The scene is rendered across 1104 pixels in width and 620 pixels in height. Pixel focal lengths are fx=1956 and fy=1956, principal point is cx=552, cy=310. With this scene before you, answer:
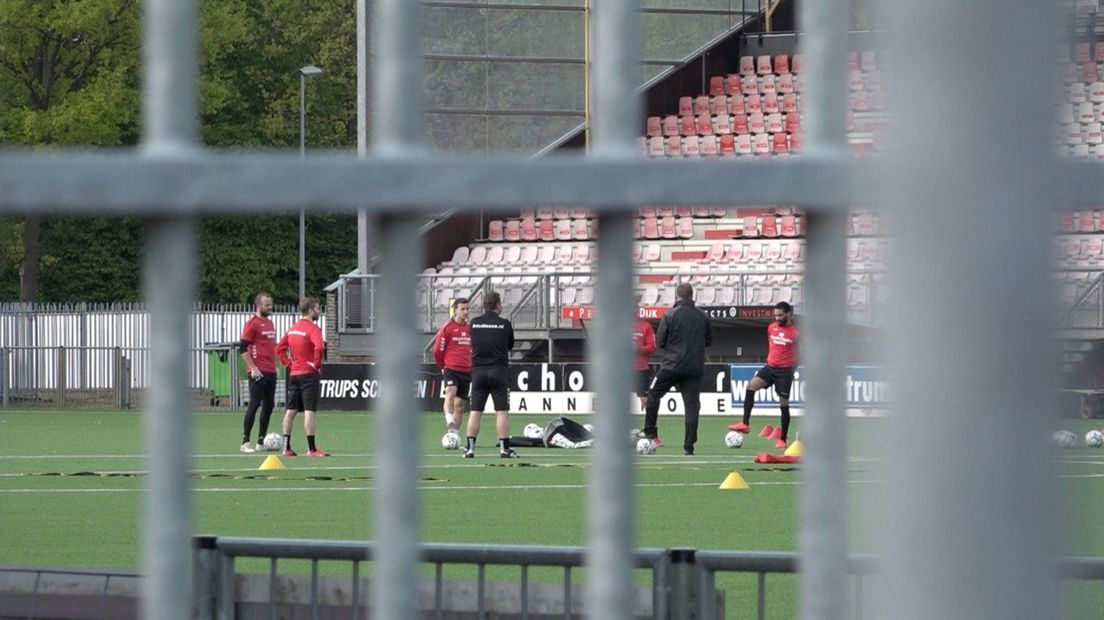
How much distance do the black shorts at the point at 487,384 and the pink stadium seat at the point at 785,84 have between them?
715 inches

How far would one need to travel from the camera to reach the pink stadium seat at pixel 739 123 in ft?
115

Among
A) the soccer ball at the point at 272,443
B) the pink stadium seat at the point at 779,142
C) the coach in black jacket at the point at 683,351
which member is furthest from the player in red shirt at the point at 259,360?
the pink stadium seat at the point at 779,142

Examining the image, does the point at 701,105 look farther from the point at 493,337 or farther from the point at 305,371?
the point at 305,371

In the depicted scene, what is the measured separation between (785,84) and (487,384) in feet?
61.3

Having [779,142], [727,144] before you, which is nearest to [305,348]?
[779,142]

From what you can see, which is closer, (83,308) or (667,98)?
(667,98)

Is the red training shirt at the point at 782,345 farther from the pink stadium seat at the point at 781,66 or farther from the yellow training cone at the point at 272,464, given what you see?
the pink stadium seat at the point at 781,66

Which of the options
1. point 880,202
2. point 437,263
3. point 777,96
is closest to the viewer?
point 880,202

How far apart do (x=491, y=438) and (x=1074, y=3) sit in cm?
2144

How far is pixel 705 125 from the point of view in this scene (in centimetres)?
3531

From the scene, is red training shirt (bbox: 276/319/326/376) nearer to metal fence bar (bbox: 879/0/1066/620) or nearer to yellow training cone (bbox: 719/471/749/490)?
yellow training cone (bbox: 719/471/749/490)

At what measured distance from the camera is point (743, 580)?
21.9 feet

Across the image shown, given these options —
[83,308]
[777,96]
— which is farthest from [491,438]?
[83,308]

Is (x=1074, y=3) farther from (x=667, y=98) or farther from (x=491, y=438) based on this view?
(x=667, y=98)
